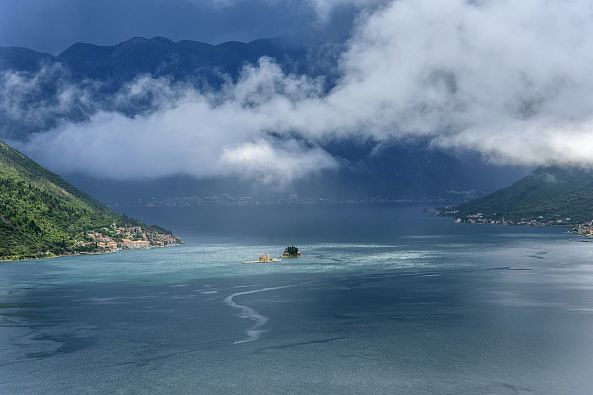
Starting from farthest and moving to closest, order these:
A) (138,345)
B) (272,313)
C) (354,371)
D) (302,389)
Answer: (272,313)
(138,345)
(354,371)
(302,389)

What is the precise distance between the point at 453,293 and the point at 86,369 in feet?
249

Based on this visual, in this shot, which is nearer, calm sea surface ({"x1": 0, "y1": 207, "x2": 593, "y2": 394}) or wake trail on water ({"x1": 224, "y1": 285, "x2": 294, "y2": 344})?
calm sea surface ({"x1": 0, "y1": 207, "x2": 593, "y2": 394})

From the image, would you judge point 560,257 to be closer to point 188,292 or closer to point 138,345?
point 188,292

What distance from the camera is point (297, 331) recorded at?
327 ft

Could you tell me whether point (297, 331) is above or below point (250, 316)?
below

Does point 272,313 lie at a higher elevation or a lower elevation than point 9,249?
lower

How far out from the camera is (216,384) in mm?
75875

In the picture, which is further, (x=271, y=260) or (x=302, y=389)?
(x=271, y=260)

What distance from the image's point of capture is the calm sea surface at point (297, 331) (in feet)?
251

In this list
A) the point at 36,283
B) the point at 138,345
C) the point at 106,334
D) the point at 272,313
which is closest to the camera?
the point at 138,345

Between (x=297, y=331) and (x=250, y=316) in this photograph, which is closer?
(x=297, y=331)

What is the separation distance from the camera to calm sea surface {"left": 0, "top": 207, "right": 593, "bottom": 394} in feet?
251

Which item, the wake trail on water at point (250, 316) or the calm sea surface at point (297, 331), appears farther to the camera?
the wake trail on water at point (250, 316)

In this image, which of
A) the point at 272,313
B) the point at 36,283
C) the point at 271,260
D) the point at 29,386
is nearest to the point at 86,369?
the point at 29,386
